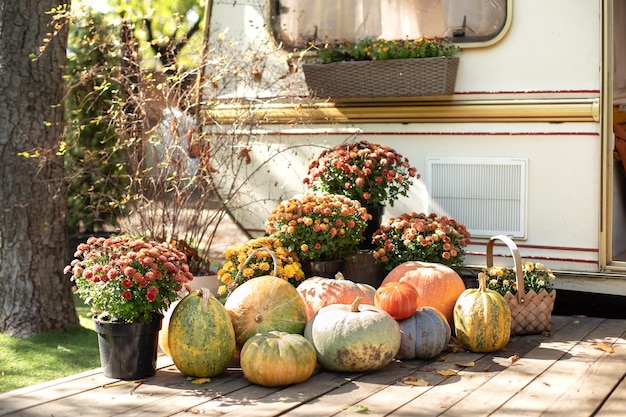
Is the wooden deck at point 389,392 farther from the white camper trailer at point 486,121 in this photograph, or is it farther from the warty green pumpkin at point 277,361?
the white camper trailer at point 486,121

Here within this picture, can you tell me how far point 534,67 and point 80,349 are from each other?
353cm

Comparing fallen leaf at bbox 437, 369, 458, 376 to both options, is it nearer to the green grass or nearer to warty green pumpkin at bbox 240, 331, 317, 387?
warty green pumpkin at bbox 240, 331, 317, 387

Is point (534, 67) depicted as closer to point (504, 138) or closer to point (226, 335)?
point (504, 138)

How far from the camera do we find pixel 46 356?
5.68 m

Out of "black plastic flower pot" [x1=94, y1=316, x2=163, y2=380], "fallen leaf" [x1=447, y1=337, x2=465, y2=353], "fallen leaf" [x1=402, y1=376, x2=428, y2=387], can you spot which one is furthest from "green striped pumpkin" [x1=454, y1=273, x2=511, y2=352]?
"black plastic flower pot" [x1=94, y1=316, x2=163, y2=380]

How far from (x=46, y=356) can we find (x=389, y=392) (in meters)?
2.50

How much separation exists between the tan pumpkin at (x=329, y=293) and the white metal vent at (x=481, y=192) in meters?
1.36

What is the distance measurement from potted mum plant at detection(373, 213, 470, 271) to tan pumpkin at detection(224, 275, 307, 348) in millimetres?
1242

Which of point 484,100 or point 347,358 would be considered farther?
point 484,100

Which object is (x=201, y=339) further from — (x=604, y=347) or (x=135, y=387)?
(x=604, y=347)

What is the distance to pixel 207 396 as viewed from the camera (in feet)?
13.7

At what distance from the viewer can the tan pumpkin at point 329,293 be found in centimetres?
509

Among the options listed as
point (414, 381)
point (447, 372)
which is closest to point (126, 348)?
point (414, 381)

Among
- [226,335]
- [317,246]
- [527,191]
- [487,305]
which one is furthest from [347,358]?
[527,191]
